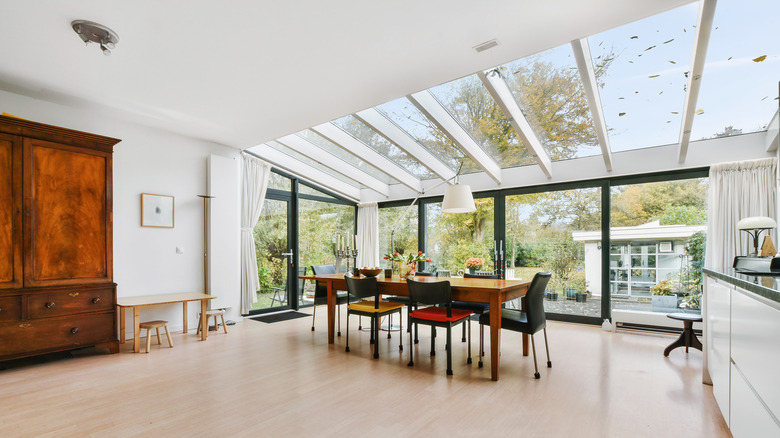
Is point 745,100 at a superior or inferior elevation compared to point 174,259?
superior

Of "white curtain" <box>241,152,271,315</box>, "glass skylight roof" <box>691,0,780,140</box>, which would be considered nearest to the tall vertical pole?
"white curtain" <box>241,152,271,315</box>

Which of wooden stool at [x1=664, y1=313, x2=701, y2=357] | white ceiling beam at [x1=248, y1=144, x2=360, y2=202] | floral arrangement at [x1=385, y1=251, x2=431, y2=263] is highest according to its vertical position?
white ceiling beam at [x1=248, y1=144, x2=360, y2=202]

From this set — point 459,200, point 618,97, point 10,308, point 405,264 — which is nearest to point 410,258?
point 405,264

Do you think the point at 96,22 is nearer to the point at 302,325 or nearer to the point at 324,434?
the point at 324,434

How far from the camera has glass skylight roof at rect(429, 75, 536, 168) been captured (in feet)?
13.5

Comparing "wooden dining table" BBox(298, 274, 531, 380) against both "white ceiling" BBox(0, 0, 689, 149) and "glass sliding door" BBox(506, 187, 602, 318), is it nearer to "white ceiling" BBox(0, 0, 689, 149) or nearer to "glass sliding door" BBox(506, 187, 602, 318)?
"white ceiling" BBox(0, 0, 689, 149)

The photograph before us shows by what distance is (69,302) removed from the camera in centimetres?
353

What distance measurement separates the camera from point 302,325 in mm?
5289

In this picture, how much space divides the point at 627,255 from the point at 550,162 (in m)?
1.61

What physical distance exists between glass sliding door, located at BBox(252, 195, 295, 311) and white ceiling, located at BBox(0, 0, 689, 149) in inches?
94.5

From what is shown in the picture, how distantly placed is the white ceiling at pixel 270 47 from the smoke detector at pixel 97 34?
2.6 inches

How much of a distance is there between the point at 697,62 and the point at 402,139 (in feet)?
10.3

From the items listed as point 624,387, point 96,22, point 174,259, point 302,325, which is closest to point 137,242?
point 174,259

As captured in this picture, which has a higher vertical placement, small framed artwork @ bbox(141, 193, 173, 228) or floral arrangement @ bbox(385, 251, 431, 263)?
small framed artwork @ bbox(141, 193, 173, 228)
